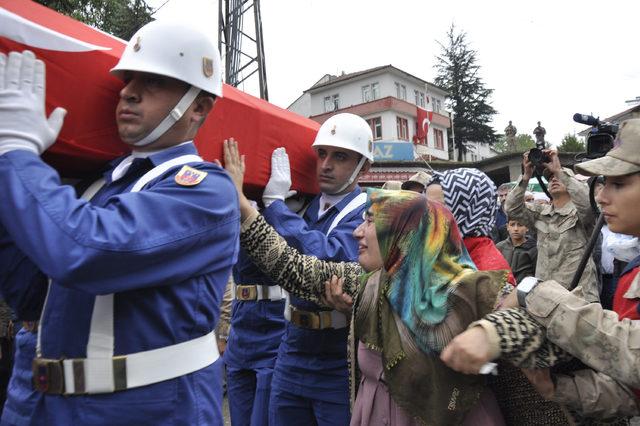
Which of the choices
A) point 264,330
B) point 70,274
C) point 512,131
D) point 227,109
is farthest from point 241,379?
point 512,131

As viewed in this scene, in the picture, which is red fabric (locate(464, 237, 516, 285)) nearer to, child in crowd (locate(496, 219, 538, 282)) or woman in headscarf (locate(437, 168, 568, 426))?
woman in headscarf (locate(437, 168, 568, 426))

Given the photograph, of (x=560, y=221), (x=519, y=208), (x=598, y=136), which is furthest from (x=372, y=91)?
(x=598, y=136)

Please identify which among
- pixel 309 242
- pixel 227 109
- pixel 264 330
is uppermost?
pixel 227 109

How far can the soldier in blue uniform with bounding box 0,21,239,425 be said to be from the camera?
133 cm

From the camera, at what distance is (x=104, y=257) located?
52.6 inches

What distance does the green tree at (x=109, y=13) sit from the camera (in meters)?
8.13

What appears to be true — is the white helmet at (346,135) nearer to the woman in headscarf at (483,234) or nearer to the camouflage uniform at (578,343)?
the woman in headscarf at (483,234)

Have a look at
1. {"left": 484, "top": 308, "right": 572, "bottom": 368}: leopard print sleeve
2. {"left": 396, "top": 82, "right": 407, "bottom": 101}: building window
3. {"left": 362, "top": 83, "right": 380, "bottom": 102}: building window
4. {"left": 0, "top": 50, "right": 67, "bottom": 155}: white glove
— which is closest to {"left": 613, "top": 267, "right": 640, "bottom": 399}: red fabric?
{"left": 484, "top": 308, "right": 572, "bottom": 368}: leopard print sleeve

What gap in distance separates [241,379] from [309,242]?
4.28 ft

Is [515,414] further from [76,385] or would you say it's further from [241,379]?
[241,379]

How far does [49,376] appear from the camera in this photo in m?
1.48

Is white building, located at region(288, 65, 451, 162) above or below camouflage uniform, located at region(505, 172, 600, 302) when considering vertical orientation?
above

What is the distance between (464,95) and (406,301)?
50512 mm

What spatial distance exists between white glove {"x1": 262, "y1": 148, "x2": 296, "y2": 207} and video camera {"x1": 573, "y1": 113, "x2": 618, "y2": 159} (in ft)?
5.34
